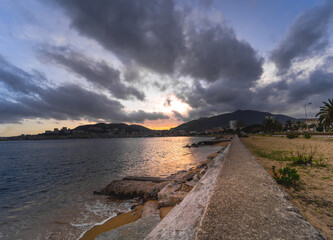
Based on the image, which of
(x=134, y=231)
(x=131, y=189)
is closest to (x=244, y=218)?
(x=134, y=231)

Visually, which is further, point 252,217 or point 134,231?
point 134,231

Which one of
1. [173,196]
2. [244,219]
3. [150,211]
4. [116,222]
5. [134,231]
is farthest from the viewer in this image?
[173,196]

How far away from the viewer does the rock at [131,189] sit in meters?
8.80

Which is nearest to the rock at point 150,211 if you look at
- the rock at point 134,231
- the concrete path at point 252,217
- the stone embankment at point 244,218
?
the rock at point 134,231

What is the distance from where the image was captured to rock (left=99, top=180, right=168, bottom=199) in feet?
28.9

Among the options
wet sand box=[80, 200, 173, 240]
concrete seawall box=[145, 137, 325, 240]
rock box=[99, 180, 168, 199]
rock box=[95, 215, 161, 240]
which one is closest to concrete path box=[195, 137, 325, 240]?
concrete seawall box=[145, 137, 325, 240]

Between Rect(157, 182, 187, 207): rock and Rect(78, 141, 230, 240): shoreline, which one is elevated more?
Rect(157, 182, 187, 207): rock

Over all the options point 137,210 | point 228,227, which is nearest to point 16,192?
point 137,210

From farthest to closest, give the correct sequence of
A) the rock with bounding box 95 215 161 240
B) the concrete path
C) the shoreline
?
the shoreline < the rock with bounding box 95 215 161 240 < the concrete path

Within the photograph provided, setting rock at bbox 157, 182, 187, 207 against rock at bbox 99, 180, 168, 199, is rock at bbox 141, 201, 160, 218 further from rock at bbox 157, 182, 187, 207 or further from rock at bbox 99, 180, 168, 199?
rock at bbox 99, 180, 168, 199

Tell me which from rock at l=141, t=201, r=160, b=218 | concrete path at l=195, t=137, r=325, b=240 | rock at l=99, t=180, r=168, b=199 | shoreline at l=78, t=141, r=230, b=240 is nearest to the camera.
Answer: concrete path at l=195, t=137, r=325, b=240

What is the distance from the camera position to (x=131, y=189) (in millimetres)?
9367

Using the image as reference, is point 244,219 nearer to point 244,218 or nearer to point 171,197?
point 244,218

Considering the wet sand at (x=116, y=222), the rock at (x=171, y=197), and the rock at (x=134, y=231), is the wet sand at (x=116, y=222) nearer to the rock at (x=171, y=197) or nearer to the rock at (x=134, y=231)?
the rock at (x=171, y=197)
